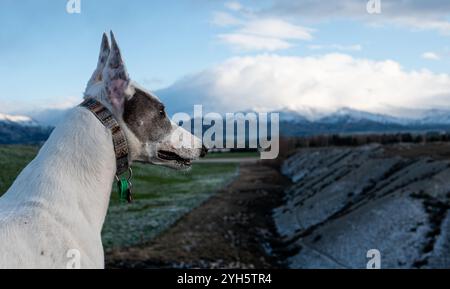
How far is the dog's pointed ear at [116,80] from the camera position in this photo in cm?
512

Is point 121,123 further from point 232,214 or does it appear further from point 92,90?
point 232,214

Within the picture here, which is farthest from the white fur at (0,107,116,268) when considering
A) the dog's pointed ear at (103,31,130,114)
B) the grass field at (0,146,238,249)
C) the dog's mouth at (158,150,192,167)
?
the grass field at (0,146,238,249)

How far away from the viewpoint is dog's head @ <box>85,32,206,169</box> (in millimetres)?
5188

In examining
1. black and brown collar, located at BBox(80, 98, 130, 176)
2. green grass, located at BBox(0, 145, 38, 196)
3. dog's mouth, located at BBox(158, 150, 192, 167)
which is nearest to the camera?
black and brown collar, located at BBox(80, 98, 130, 176)

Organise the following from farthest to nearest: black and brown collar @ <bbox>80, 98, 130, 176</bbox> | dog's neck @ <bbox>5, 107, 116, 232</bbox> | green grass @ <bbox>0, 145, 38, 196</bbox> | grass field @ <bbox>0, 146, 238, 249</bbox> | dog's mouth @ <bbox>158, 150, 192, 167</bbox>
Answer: green grass @ <bbox>0, 145, 38, 196</bbox>
grass field @ <bbox>0, 146, 238, 249</bbox>
dog's mouth @ <bbox>158, 150, 192, 167</bbox>
black and brown collar @ <bbox>80, 98, 130, 176</bbox>
dog's neck @ <bbox>5, 107, 116, 232</bbox>

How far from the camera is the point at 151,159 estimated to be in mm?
5609

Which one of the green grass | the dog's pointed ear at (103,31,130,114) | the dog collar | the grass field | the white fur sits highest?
the dog's pointed ear at (103,31,130,114)

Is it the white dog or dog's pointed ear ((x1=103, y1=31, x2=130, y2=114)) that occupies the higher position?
dog's pointed ear ((x1=103, y1=31, x2=130, y2=114))

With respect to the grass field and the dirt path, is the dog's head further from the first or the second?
the dirt path

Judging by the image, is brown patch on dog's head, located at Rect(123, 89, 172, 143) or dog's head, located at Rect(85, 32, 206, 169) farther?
brown patch on dog's head, located at Rect(123, 89, 172, 143)

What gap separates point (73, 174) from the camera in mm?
4781

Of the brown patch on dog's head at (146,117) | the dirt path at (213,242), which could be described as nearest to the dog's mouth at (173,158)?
the brown patch on dog's head at (146,117)

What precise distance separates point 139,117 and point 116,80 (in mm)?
466
